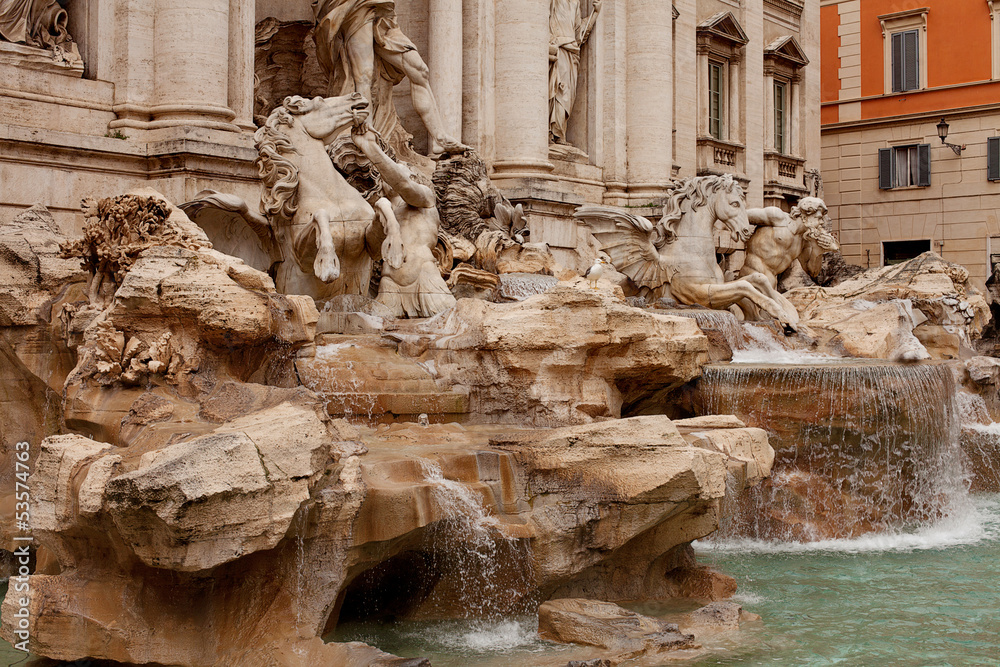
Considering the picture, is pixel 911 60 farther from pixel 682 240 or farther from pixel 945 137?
pixel 682 240

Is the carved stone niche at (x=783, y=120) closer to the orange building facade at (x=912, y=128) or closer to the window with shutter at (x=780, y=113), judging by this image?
the window with shutter at (x=780, y=113)

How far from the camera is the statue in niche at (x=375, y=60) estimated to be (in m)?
12.8

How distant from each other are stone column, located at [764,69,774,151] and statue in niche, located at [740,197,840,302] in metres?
8.48

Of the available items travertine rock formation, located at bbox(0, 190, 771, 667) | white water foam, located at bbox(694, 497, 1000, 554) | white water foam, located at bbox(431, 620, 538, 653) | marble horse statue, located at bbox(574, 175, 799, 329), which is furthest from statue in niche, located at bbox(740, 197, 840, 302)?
white water foam, located at bbox(431, 620, 538, 653)

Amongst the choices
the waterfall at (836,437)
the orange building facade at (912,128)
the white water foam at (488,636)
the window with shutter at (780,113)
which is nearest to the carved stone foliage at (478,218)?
the waterfall at (836,437)

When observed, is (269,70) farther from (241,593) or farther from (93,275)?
(241,593)

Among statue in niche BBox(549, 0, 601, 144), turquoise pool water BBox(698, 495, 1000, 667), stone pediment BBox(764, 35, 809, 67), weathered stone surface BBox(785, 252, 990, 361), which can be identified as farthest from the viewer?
stone pediment BBox(764, 35, 809, 67)

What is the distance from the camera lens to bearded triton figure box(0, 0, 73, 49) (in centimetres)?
1061

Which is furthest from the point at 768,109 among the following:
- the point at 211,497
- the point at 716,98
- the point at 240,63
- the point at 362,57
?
the point at 211,497

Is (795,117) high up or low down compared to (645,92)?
up

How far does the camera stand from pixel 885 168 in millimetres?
26750

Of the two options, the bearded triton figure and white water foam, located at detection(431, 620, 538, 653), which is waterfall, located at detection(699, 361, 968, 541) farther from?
the bearded triton figure

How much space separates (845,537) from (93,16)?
327 inches

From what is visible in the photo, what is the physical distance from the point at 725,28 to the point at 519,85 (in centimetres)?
708
